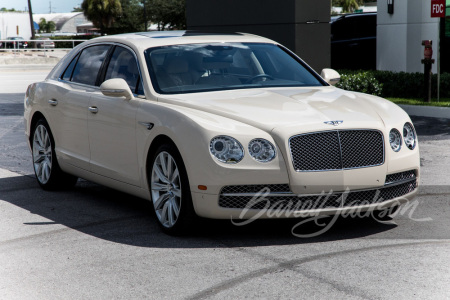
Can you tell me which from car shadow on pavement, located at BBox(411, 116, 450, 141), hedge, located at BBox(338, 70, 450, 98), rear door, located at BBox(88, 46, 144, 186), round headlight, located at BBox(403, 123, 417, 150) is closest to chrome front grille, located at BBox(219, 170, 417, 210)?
round headlight, located at BBox(403, 123, 417, 150)

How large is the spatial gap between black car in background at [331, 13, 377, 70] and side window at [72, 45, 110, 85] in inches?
582

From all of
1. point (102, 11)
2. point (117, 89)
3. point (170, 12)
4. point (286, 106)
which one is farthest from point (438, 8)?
point (102, 11)

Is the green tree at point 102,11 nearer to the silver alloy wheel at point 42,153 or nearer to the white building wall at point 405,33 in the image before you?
the white building wall at point 405,33

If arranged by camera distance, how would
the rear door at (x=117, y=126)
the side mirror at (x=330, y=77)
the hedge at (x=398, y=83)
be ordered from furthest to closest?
the hedge at (x=398, y=83), the side mirror at (x=330, y=77), the rear door at (x=117, y=126)

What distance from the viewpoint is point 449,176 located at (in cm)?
869

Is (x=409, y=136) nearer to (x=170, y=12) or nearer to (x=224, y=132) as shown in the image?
(x=224, y=132)

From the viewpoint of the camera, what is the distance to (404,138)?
20.7 ft

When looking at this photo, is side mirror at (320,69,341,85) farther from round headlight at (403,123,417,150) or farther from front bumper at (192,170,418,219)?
front bumper at (192,170,418,219)

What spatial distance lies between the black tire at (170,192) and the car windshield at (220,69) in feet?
2.46

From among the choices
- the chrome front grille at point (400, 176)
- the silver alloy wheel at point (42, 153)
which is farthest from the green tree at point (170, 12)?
the chrome front grille at point (400, 176)

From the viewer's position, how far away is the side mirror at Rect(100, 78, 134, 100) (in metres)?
6.79

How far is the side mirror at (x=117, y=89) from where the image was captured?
267 inches

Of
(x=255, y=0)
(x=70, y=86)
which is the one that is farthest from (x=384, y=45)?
(x=70, y=86)

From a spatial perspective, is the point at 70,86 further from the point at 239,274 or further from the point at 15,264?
the point at 239,274
